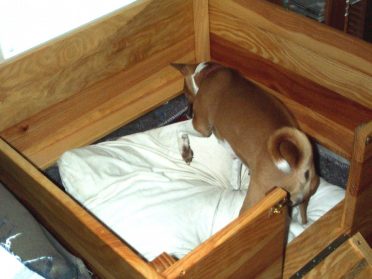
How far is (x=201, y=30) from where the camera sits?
208 centimetres

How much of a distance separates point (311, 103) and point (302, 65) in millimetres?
130

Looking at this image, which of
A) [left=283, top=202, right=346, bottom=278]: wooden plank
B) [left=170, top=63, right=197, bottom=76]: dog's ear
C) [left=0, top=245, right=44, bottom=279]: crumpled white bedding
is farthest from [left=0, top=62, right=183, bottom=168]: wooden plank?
[left=283, top=202, right=346, bottom=278]: wooden plank

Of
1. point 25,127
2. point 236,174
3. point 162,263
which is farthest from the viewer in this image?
point 236,174

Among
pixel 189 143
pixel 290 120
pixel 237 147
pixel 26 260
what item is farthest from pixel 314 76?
pixel 26 260

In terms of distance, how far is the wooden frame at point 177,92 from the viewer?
1.25 meters

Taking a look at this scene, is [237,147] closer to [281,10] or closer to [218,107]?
[218,107]

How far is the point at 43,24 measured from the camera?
5.68 feet

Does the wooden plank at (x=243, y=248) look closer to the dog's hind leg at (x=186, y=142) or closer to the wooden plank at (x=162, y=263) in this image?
the wooden plank at (x=162, y=263)

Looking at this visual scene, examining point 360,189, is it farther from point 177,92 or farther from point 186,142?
point 177,92

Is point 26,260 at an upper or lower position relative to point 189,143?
upper

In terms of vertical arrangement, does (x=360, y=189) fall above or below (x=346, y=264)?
above

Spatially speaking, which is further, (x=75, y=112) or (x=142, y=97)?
(x=142, y=97)

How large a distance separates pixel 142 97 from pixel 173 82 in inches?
5.7

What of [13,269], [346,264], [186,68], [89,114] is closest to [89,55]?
[89,114]
